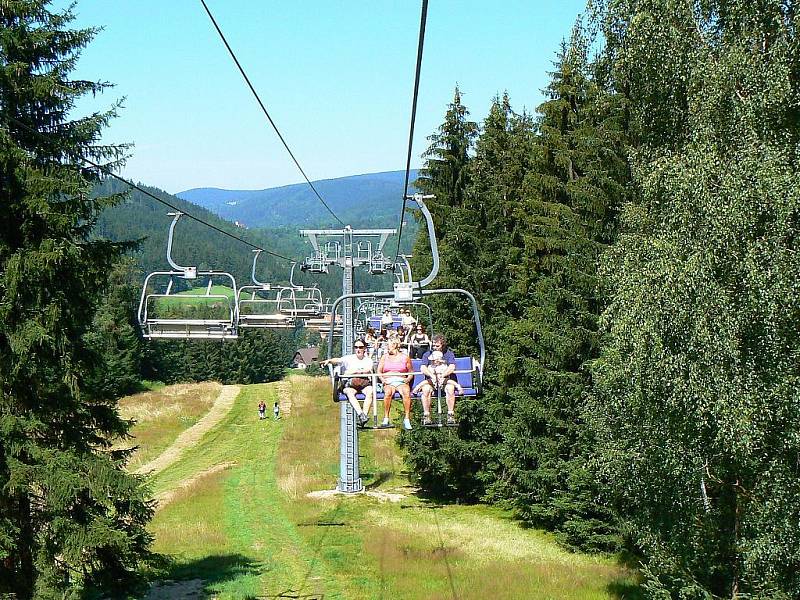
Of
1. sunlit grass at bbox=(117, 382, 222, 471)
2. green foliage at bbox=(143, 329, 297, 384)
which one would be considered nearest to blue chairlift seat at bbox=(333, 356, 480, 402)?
sunlit grass at bbox=(117, 382, 222, 471)

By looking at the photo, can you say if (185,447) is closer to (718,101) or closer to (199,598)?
(199,598)

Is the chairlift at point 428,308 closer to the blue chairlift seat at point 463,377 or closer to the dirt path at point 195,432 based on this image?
the blue chairlift seat at point 463,377

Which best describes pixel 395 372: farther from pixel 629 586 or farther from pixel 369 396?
pixel 629 586

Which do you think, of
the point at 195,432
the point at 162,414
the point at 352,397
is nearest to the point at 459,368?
the point at 352,397

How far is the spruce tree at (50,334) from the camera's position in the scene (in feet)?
44.0

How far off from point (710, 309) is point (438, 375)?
438 centimetres

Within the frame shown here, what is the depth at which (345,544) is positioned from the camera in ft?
74.7

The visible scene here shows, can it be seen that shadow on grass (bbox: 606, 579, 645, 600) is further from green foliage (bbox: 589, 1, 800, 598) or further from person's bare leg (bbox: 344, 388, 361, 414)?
person's bare leg (bbox: 344, 388, 361, 414)

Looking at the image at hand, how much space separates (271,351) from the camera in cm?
10631

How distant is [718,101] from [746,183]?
1.87 meters

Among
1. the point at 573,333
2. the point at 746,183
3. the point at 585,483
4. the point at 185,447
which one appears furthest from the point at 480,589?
the point at 185,447

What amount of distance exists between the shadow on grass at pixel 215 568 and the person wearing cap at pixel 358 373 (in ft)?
24.0

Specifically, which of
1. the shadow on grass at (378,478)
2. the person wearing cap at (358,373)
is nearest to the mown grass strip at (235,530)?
the shadow on grass at (378,478)

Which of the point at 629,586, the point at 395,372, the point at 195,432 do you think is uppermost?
the point at 395,372
